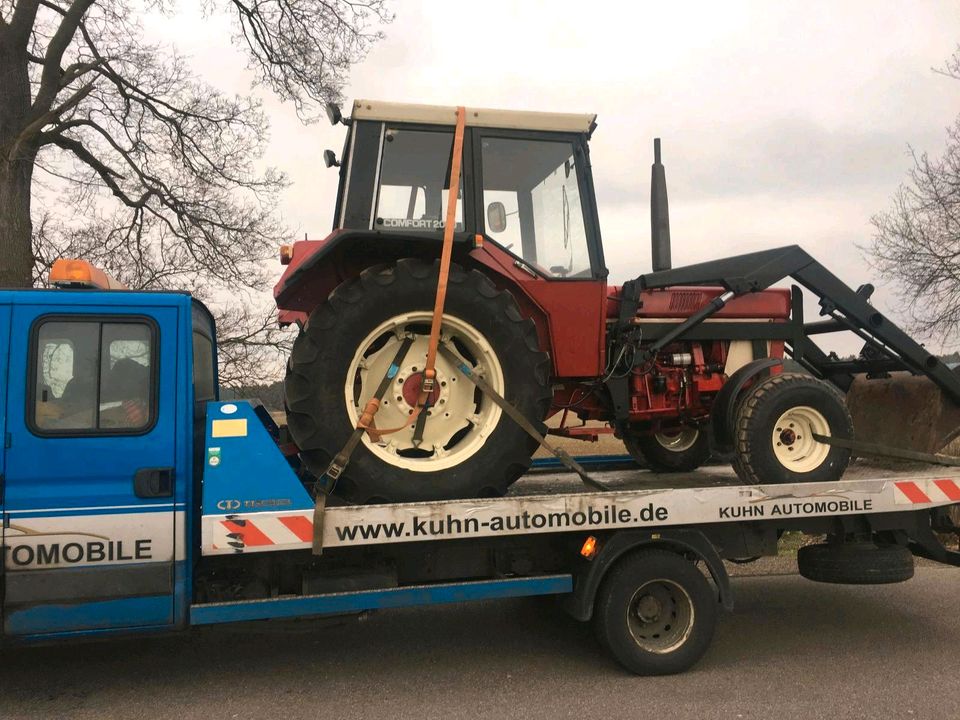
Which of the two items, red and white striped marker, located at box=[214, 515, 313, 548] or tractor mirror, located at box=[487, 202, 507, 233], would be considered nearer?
red and white striped marker, located at box=[214, 515, 313, 548]

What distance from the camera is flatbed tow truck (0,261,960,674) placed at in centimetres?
364

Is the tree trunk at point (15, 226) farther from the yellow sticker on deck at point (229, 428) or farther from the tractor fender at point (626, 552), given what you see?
the tractor fender at point (626, 552)

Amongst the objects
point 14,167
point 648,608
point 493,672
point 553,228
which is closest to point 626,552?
point 648,608

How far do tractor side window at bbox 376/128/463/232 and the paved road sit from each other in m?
2.36

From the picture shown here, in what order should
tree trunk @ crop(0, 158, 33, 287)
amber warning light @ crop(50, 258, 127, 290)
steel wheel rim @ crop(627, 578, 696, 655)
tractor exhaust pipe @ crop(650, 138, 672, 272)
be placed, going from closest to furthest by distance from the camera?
amber warning light @ crop(50, 258, 127, 290), steel wheel rim @ crop(627, 578, 696, 655), tractor exhaust pipe @ crop(650, 138, 672, 272), tree trunk @ crop(0, 158, 33, 287)

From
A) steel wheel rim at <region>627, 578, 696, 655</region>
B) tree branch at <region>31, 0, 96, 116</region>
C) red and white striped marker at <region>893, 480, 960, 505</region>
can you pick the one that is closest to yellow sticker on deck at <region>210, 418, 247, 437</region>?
steel wheel rim at <region>627, 578, 696, 655</region>

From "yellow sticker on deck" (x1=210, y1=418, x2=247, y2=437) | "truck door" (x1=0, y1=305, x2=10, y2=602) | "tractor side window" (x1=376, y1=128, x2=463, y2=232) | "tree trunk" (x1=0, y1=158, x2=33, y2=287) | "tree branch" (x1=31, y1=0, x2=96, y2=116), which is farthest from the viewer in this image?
"tree branch" (x1=31, y1=0, x2=96, y2=116)

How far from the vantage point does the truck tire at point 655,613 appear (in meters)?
4.39

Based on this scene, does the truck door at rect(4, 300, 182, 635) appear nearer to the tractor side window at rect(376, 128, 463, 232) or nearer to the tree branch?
the tractor side window at rect(376, 128, 463, 232)

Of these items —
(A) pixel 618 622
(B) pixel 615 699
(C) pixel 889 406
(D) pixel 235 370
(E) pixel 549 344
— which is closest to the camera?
(B) pixel 615 699

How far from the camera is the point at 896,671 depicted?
4.51m

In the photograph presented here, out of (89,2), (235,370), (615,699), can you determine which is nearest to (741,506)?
(615,699)

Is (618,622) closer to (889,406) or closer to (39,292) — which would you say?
(889,406)

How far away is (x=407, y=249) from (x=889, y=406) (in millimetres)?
3836
